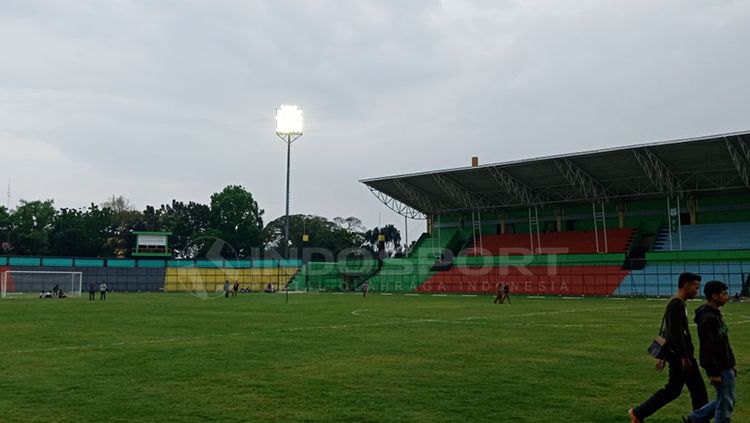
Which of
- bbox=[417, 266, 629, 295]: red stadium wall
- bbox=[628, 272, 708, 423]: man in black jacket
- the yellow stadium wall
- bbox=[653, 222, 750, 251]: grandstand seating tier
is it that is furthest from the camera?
the yellow stadium wall

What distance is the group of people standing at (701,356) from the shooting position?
7.86 meters

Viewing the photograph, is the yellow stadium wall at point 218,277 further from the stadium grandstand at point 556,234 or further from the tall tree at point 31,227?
the tall tree at point 31,227

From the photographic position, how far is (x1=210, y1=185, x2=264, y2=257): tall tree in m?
126

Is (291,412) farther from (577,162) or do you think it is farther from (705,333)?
(577,162)

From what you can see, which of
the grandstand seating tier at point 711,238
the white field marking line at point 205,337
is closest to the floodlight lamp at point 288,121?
the grandstand seating tier at point 711,238

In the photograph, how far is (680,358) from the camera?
27.2 ft

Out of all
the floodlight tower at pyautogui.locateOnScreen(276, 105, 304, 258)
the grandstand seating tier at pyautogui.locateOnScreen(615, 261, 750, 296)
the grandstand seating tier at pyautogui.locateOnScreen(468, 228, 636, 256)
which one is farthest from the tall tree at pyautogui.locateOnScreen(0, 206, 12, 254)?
the grandstand seating tier at pyautogui.locateOnScreen(615, 261, 750, 296)

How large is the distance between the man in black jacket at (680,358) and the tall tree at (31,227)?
11736cm

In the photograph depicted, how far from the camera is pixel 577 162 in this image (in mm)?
62531

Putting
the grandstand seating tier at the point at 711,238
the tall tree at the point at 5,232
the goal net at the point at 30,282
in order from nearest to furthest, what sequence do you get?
the grandstand seating tier at the point at 711,238
the goal net at the point at 30,282
the tall tree at the point at 5,232

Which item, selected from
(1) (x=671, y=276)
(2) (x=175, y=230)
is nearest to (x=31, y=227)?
(2) (x=175, y=230)

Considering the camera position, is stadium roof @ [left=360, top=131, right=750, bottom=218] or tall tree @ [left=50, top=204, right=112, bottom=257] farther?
tall tree @ [left=50, top=204, right=112, bottom=257]

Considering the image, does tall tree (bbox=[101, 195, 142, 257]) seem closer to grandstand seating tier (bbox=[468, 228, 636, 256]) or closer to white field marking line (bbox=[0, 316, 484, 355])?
grandstand seating tier (bbox=[468, 228, 636, 256])

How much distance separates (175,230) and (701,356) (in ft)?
416
